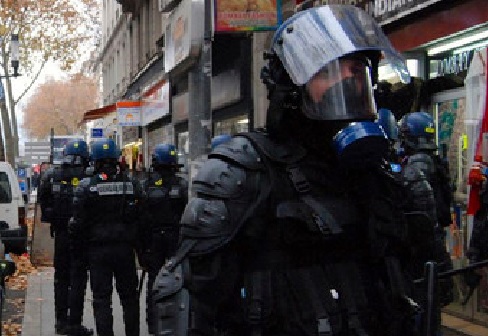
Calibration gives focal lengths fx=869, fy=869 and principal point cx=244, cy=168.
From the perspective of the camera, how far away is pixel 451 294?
3639 millimetres

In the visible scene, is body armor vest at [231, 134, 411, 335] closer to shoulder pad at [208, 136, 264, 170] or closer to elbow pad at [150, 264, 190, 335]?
shoulder pad at [208, 136, 264, 170]

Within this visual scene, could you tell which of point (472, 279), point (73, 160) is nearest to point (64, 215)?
point (73, 160)

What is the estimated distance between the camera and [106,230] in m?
7.38

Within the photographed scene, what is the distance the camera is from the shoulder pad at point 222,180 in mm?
2814

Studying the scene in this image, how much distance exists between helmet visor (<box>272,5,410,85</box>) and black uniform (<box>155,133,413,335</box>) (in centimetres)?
28

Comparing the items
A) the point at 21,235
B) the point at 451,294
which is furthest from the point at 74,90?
the point at 451,294

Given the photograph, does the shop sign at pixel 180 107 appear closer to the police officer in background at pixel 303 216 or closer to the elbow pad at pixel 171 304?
the police officer in background at pixel 303 216

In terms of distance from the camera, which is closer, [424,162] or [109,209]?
[424,162]

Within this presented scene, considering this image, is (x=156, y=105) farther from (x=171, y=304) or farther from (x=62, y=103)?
(x=62, y=103)

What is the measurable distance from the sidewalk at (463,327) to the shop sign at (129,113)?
911 inches

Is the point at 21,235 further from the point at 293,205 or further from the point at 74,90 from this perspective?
the point at 74,90

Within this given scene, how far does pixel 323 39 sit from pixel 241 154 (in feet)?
1.55

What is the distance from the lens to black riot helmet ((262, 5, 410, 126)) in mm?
2824

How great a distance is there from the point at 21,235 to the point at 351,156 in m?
14.3
